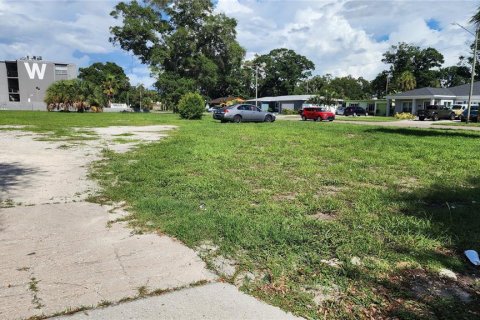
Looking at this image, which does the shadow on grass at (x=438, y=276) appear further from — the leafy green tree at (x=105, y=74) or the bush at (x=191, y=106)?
the leafy green tree at (x=105, y=74)

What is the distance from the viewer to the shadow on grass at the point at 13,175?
269 inches

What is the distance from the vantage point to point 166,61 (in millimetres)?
60812

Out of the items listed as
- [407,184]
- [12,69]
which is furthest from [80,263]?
[12,69]

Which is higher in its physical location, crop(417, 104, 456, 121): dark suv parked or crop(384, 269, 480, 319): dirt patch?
crop(417, 104, 456, 121): dark suv parked

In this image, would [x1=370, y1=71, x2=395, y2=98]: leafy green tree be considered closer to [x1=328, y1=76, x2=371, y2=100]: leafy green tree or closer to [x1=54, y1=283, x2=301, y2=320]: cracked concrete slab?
[x1=328, y1=76, x2=371, y2=100]: leafy green tree

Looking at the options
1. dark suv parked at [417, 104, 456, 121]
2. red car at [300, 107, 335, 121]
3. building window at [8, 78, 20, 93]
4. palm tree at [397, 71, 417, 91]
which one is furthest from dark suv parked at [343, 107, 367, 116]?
building window at [8, 78, 20, 93]

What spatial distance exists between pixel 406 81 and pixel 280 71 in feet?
112

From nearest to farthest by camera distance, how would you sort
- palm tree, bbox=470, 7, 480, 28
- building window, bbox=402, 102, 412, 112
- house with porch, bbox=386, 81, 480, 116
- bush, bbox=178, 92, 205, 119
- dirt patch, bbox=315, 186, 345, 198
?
dirt patch, bbox=315, 186, 345, 198 → palm tree, bbox=470, 7, 480, 28 → bush, bbox=178, 92, 205, 119 → house with porch, bbox=386, 81, 480, 116 → building window, bbox=402, 102, 412, 112

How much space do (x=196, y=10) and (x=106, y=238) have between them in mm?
58295

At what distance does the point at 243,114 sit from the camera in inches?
1086

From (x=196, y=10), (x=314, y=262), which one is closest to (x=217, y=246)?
(x=314, y=262)

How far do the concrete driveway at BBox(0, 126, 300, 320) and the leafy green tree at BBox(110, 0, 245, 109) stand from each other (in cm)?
5194

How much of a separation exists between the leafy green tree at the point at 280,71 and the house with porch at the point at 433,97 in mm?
42714

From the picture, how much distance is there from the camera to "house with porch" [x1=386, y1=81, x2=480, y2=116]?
5297cm
